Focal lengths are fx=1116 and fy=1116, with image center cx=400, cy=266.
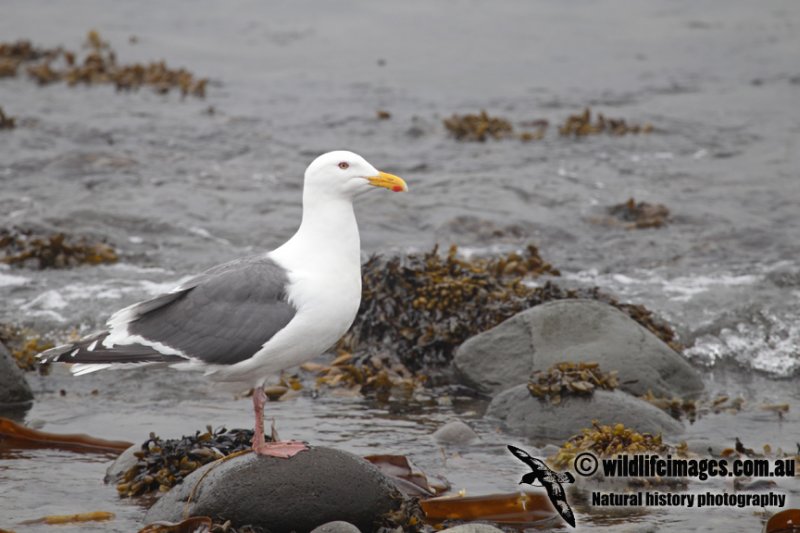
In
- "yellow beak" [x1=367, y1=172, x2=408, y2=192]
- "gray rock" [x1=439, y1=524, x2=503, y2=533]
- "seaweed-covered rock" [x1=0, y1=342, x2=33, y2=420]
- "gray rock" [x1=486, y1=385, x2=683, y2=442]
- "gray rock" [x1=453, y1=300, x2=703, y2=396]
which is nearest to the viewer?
"gray rock" [x1=439, y1=524, x2=503, y2=533]

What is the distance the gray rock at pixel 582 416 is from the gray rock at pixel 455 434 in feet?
1.14

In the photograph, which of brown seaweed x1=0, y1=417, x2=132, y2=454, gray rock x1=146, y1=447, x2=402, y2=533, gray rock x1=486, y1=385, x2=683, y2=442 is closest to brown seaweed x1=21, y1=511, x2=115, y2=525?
gray rock x1=146, y1=447, x2=402, y2=533

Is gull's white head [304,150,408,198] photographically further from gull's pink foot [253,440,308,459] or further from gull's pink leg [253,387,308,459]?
gull's pink foot [253,440,308,459]

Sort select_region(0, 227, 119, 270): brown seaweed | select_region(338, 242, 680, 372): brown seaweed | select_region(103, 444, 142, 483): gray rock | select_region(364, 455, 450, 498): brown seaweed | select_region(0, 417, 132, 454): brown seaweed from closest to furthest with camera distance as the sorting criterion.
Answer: select_region(364, 455, 450, 498): brown seaweed, select_region(103, 444, 142, 483): gray rock, select_region(0, 417, 132, 454): brown seaweed, select_region(338, 242, 680, 372): brown seaweed, select_region(0, 227, 119, 270): brown seaweed

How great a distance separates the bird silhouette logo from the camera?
22.2 feet

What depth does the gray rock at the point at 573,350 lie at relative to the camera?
8.98 metres

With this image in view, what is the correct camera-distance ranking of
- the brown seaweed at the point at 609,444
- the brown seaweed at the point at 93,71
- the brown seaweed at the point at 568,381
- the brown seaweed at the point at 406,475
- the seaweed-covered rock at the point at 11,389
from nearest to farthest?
the brown seaweed at the point at 406,475, the brown seaweed at the point at 609,444, the brown seaweed at the point at 568,381, the seaweed-covered rock at the point at 11,389, the brown seaweed at the point at 93,71

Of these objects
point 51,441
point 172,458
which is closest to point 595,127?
point 51,441

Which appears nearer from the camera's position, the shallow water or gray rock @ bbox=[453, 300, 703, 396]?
the shallow water

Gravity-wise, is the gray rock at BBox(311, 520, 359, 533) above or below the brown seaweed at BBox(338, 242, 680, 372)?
below

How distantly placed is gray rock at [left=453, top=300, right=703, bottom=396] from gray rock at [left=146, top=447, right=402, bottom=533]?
2.96m

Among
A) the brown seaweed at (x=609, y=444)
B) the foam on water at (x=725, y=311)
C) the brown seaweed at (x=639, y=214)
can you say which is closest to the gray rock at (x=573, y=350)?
the foam on water at (x=725, y=311)

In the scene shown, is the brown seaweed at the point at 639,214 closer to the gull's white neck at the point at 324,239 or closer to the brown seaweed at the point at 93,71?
the gull's white neck at the point at 324,239

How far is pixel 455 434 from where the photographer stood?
8.11m
